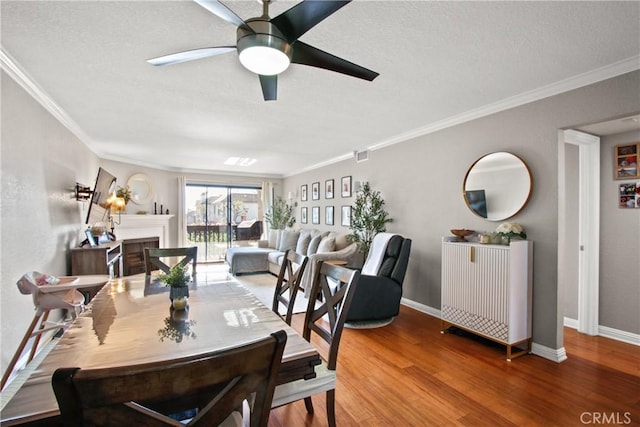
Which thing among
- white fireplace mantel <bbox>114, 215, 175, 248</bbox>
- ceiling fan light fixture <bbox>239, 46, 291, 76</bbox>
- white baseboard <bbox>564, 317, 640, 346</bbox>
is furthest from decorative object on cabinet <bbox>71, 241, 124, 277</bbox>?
white baseboard <bbox>564, 317, 640, 346</bbox>

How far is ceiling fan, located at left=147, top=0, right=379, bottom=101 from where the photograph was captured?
1.33 metres

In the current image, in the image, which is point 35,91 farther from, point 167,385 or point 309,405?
point 309,405

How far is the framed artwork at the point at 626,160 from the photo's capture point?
3088 millimetres

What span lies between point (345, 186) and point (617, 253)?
12.7 ft

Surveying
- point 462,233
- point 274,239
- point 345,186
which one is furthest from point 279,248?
point 462,233

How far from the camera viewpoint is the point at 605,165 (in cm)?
328

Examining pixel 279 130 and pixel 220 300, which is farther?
pixel 279 130

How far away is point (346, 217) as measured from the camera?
18.8 feet

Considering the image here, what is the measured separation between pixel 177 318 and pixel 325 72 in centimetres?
211

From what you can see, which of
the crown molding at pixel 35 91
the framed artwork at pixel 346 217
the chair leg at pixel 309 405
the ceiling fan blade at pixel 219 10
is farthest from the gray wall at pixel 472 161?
the crown molding at pixel 35 91

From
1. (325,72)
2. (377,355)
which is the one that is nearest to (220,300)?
(377,355)

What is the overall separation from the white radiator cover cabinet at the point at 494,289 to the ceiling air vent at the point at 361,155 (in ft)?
8.00

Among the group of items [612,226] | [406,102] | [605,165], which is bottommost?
[612,226]

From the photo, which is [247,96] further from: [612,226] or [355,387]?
[612,226]
